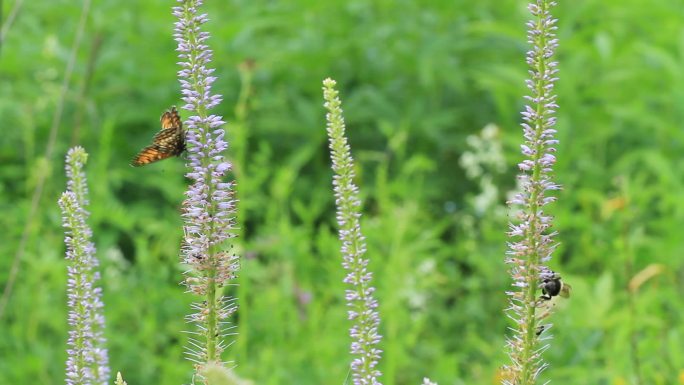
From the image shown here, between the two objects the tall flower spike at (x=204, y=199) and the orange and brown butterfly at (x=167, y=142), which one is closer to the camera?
the tall flower spike at (x=204, y=199)

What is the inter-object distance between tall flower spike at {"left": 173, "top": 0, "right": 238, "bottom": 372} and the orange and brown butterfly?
1.02ft

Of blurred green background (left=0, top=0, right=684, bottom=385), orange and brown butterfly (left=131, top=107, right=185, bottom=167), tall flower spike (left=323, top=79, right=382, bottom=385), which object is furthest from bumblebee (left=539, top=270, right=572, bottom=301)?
blurred green background (left=0, top=0, right=684, bottom=385)

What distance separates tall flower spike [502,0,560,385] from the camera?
1.87m

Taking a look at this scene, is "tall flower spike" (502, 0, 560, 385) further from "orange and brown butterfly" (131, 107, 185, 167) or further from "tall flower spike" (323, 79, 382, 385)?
"orange and brown butterfly" (131, 107, 185, 167)

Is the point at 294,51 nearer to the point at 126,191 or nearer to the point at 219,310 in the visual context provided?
the point at 126,191

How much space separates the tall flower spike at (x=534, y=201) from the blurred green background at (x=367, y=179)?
3.20 m

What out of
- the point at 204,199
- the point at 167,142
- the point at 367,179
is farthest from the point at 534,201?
the point at 367,179

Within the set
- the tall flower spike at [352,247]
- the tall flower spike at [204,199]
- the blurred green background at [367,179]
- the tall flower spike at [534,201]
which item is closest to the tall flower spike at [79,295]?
the tall flower spike at [204,199]

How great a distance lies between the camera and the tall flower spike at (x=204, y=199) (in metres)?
1.87

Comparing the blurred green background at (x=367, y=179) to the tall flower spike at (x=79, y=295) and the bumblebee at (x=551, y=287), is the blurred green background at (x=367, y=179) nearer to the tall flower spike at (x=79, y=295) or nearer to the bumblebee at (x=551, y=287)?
the bumblebee at (x=551, y=287)

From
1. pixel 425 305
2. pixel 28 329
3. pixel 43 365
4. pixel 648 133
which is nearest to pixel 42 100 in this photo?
pixel 28 329

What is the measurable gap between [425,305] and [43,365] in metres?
2.77

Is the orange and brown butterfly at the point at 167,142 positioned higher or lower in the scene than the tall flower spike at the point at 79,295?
higher

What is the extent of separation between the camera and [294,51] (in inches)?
360
